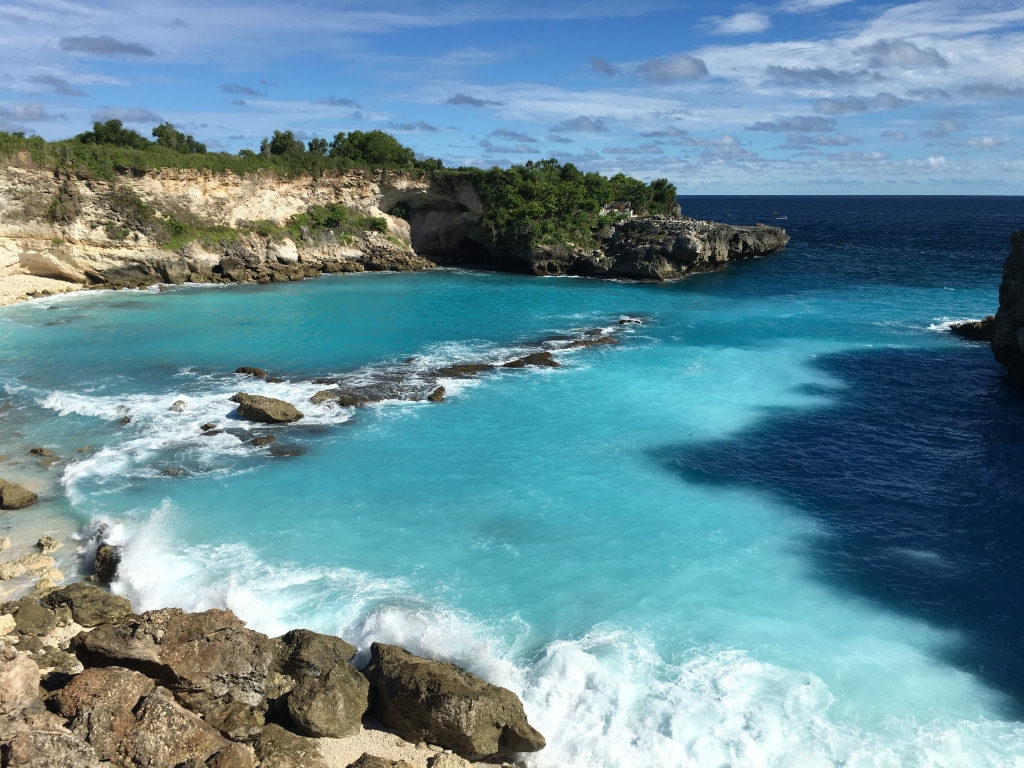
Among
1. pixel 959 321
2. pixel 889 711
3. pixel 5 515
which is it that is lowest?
pixel 889 711

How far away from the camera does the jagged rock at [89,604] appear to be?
42.5 feet

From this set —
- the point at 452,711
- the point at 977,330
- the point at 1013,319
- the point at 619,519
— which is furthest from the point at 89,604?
the point at 977,330

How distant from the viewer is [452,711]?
10391 millimetres

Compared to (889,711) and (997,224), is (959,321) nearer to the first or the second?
(889,711)

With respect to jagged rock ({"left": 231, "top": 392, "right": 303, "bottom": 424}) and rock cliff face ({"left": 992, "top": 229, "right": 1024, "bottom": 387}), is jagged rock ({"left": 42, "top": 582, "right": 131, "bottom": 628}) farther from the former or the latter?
rock cliff face ({"left": 992, "top": 229, "right": 1024, "bottom": 387})

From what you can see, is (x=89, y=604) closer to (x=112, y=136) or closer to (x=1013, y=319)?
(x=1013, y=319)

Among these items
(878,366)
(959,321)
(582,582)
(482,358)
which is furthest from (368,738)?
(959,321)

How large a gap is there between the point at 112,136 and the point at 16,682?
173 feet

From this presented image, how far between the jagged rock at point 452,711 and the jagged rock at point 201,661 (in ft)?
6.00

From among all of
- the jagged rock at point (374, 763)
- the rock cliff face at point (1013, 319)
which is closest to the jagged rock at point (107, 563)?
the jagged rock at point (374, 763)

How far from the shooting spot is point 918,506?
17.6 meters

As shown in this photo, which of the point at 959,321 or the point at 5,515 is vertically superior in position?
the point at 959,321

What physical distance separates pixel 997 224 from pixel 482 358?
115m

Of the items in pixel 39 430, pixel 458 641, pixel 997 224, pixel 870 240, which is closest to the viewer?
pixel 458 641
